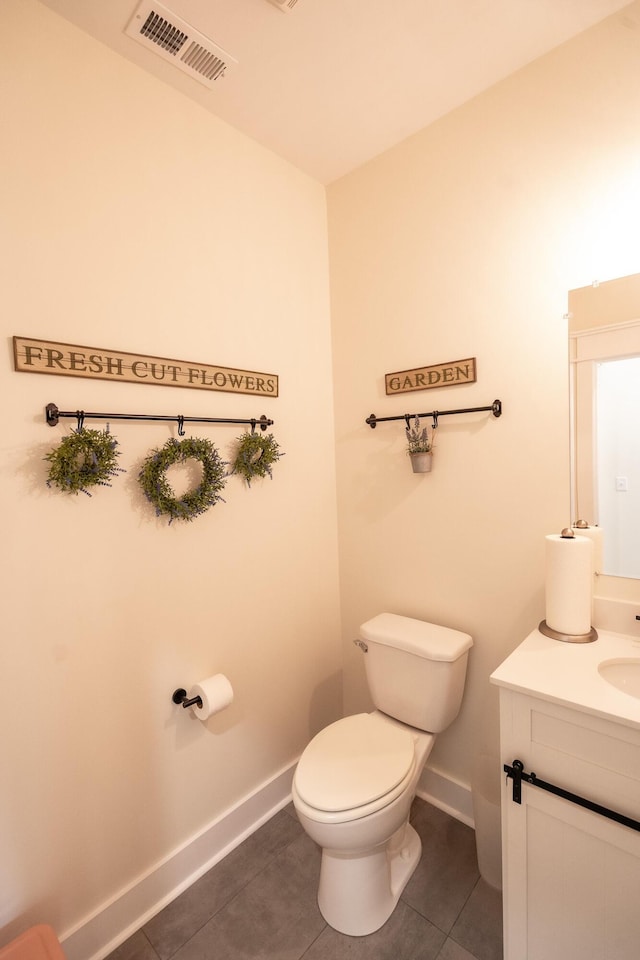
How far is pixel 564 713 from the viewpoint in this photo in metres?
1.02

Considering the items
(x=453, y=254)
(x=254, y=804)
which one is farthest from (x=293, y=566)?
(x=453, y=254)

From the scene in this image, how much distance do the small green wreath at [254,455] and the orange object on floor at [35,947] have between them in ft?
4.62

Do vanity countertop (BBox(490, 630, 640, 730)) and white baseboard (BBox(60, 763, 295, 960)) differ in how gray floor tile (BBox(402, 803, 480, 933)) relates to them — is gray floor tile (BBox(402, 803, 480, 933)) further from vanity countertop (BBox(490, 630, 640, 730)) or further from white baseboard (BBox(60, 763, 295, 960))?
vanity countertop (BBox(490, 630, 640, 730))

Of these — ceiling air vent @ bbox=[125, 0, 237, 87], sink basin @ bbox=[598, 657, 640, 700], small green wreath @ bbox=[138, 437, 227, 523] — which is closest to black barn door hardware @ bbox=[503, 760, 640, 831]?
sink basin @ bbox=[598, 657, 640, 700]

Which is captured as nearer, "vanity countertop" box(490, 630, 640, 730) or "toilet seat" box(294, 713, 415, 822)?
"vanity countertop" box(490, 630, 640, 730)

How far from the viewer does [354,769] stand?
4.53 ft

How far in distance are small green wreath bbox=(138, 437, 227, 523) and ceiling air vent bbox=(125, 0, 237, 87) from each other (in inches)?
48.6

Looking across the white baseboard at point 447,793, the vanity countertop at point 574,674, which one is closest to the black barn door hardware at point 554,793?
the vanity countertop at point 574,674

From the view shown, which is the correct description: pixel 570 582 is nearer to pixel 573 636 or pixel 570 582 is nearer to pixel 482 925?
pixel 573 636

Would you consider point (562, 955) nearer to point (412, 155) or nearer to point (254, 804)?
point (254, 804)

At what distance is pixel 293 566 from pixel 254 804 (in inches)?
39.0

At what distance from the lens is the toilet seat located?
1.25m

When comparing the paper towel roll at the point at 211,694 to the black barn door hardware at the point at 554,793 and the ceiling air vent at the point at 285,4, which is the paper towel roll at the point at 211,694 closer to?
the black barn door hardware at the point at 554,793

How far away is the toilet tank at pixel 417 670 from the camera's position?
1586mm
